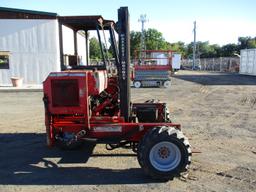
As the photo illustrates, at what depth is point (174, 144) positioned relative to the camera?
6.02m

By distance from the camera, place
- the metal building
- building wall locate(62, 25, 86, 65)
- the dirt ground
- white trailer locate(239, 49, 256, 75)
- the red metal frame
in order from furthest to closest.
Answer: white trailer locate(239, 49, 256, 75) < the metal building < building wall locate(62, 25, 86, 65) < the red metal frame < the dirt ground

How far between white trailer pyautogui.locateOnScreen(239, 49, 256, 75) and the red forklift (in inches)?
1393

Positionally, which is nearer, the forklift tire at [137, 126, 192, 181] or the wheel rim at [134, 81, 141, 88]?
the forklift tire at [137, 126, 192, 181]

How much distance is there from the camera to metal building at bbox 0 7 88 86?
25.3 metres

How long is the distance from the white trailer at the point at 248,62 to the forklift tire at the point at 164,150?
36.0m

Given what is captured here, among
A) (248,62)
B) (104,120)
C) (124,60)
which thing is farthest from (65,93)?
(248,62)

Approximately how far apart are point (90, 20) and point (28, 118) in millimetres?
6497

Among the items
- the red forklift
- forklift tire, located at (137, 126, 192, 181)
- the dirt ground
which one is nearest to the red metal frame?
the red forklift

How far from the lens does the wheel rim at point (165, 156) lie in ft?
19.7

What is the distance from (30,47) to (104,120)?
800 inches

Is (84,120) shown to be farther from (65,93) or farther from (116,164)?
(116,164)

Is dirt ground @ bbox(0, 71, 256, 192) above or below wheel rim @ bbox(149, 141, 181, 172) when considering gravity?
below

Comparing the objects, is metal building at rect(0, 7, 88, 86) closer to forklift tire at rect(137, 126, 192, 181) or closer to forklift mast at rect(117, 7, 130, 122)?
forklift mast at rect(117, 7, 130, 122)

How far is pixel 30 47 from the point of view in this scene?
25.4 meters
